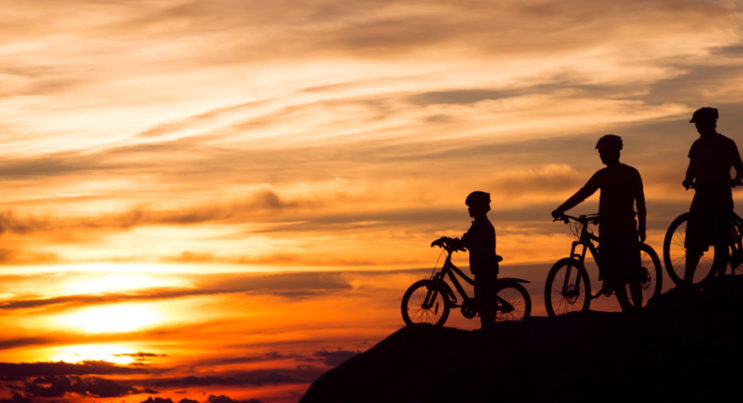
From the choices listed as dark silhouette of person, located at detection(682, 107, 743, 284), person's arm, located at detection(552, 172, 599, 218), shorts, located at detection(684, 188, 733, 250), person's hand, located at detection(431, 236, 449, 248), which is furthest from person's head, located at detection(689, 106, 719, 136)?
person's hand, located at detection(431, 236, 449, 248)

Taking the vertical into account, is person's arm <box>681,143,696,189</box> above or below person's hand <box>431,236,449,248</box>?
above

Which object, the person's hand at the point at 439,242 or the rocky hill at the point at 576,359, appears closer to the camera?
the rocky hill at the point at 576,359

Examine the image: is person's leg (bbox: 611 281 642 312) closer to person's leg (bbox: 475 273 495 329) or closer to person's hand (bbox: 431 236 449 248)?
person's leg (bbox: 475 273 495 329)

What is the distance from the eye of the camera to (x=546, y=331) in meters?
16.3

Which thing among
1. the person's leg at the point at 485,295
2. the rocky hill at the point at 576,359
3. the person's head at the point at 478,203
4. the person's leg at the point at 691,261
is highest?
the person's head at the point at 478,203

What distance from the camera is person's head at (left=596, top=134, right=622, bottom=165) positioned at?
624 inches

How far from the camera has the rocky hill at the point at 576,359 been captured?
43.9 ft

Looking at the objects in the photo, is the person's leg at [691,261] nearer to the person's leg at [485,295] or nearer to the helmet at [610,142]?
the helmet at [610,142]

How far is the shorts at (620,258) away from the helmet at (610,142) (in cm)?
160

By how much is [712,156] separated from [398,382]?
7018 mm

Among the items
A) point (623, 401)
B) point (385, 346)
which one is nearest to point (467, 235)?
point (385, 346)

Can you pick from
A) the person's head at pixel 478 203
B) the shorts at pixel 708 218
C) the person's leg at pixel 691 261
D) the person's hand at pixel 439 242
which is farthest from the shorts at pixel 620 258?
the person's hand at pixel 439 242

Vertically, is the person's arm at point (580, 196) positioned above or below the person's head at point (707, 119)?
below

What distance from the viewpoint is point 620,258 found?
16312 mm
